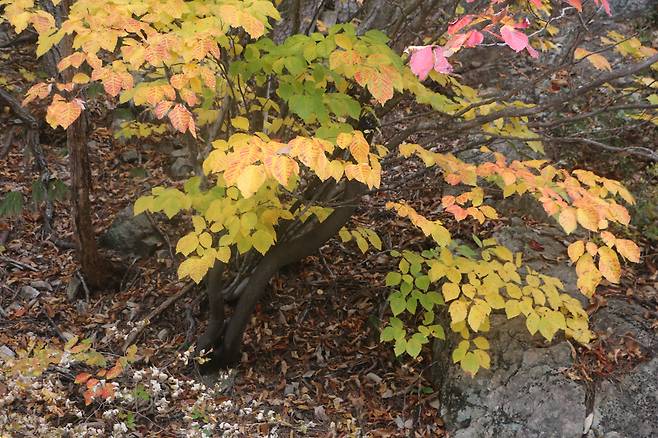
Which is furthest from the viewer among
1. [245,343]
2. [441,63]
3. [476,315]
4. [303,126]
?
[245,343]

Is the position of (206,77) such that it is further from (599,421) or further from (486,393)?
(599,421)

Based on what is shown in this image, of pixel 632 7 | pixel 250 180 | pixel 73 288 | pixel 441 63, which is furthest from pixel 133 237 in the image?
pixel 632 7

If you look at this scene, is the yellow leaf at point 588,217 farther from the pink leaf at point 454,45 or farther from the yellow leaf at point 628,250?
the pink leaf at point 454,45

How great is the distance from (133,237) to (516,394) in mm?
3605

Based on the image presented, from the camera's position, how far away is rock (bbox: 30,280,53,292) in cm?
480

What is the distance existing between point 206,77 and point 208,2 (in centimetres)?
35

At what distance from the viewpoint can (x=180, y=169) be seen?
240 inches

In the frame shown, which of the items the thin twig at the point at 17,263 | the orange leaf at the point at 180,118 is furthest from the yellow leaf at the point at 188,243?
the thin twig at the point at 17,263

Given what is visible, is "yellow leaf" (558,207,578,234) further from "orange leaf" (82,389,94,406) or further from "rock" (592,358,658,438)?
"orange leaf" (82,389,94,406)

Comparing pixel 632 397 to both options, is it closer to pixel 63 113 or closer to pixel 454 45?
pixel 454 45

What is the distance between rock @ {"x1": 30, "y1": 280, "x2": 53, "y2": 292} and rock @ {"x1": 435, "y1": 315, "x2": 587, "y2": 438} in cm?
343

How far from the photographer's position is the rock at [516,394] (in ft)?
Result: 11.7

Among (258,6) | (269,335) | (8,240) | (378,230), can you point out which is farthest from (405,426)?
(8,240)

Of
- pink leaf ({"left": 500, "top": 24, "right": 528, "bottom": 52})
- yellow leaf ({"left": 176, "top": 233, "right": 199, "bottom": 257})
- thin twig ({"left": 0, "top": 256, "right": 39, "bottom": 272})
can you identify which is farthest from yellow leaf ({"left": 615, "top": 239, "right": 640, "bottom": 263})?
thin twig ({"left": 0, "top": 256, "right": 39, "bottom": 272})
